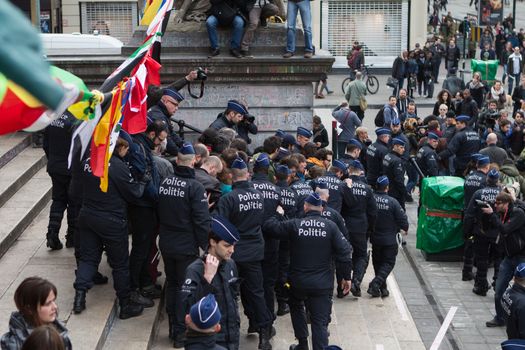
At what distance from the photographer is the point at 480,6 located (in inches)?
1853

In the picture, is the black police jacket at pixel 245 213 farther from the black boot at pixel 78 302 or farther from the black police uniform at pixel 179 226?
the black boot at pixel 78 302

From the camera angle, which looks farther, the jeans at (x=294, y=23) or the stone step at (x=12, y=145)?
the jeans at (x=294, y=23)

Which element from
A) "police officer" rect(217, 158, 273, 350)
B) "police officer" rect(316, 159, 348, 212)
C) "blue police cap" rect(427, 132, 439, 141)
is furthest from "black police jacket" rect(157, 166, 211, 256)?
"blue police cap" rect(427, 132, 439, 141)

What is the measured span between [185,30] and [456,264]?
5.30 m

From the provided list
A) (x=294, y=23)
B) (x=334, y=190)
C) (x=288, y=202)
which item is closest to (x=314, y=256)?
(x=288, y=202)

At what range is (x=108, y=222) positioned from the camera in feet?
29.7

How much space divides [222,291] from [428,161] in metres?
10.2

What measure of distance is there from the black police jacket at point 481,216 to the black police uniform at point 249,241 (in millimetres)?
4184

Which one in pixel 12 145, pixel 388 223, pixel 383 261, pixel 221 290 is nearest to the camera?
pixel 221 290

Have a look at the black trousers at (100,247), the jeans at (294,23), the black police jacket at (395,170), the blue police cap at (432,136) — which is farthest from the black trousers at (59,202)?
the blue police cap at (432,136)

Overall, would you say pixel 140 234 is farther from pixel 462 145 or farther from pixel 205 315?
pixel 462 145

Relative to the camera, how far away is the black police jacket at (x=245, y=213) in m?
9.36

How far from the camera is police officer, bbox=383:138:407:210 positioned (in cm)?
1564

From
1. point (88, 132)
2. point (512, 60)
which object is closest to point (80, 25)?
point (512, 60)
